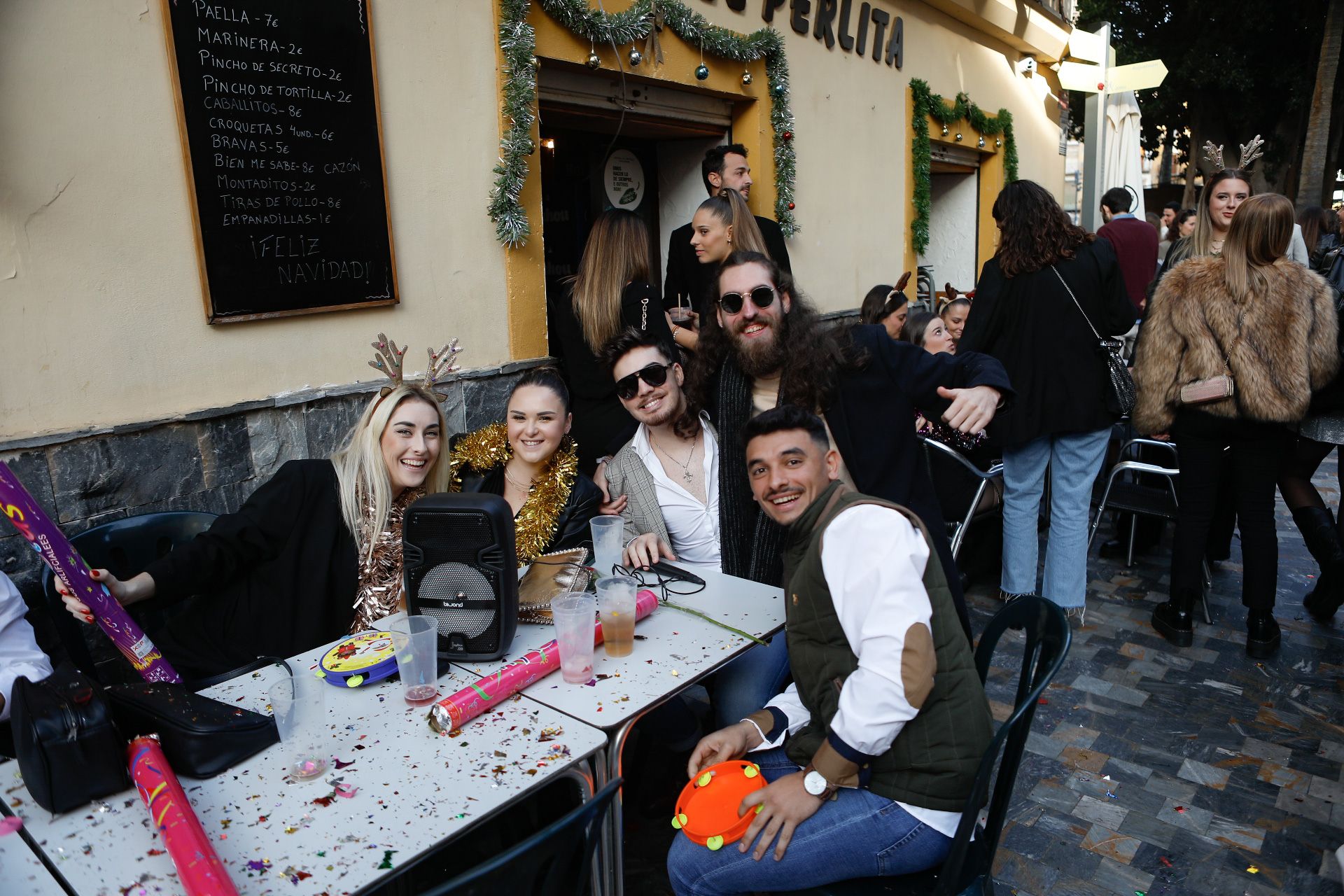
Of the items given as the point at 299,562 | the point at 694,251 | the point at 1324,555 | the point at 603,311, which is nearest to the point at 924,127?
the point at 694,251

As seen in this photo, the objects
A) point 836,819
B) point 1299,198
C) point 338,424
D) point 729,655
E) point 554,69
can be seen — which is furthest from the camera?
point 1299,198

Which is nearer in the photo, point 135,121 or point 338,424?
point 135,121

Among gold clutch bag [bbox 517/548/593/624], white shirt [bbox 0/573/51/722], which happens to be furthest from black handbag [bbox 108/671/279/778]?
gold clutch bag [bbox 517/548/593/624]

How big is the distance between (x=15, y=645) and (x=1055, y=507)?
13.3 ft

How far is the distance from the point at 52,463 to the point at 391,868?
88.7 inches

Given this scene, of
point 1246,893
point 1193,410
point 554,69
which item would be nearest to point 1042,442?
point 1193,410

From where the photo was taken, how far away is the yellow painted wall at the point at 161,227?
279 cm

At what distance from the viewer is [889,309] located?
17.6 feet

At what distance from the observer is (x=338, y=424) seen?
12.2 feet

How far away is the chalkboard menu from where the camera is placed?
3.18m

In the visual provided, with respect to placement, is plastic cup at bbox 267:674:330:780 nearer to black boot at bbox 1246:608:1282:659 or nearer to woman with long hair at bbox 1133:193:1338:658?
woman with long hair at bbox 1133:193:1338:658

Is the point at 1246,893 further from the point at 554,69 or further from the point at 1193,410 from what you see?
the point at 554,69

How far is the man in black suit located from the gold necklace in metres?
1.90

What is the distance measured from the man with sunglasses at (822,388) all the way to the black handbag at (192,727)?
153 cm
